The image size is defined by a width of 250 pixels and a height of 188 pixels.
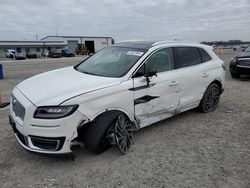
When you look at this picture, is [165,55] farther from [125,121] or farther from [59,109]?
[59,109]

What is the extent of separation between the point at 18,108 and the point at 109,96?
130cm

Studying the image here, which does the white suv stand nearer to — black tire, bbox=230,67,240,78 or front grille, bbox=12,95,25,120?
front grille, bbox=12,95,25,120

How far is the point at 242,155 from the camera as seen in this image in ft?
12.4

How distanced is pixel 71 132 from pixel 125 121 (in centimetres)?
90

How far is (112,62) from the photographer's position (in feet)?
14.6

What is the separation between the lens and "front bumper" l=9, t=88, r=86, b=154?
316 centimetres

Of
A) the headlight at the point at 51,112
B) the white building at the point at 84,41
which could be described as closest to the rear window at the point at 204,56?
the headlight at the point at 51,112

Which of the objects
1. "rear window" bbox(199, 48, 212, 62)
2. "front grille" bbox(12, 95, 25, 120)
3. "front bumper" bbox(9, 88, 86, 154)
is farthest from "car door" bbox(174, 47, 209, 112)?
"front grille" bbox(12, 95, 25, 120)

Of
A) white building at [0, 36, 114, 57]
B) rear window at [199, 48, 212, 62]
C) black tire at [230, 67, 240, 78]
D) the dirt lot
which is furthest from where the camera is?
white building at [0, 36, 114, 57]

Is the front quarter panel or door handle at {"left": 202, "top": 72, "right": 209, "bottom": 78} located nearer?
the front quarter panel

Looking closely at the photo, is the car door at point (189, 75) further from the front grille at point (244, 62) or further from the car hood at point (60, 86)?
the front grille at point (244, 62)

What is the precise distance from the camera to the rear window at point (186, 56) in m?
4.85

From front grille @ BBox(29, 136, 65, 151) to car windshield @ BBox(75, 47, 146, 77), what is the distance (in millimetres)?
1348

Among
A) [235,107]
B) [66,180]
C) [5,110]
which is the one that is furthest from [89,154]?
[235,107]
